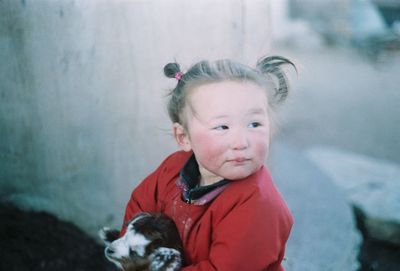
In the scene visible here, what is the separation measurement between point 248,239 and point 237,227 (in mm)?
50

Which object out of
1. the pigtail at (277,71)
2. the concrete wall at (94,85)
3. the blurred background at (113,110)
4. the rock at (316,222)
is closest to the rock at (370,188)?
the blurred background at (113,110)

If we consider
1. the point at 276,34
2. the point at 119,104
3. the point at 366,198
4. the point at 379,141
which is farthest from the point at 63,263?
the point at 276,34

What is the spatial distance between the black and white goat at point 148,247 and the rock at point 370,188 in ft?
5.10

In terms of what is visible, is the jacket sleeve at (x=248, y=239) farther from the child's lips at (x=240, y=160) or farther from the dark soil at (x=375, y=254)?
the dark soil at (x=375, y=254)

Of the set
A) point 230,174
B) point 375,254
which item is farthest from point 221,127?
point 375,254

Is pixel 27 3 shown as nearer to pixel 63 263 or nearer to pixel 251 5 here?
pixel 251 5

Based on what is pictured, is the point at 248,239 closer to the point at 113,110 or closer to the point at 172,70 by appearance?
the point at 172,70

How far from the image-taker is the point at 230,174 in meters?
1.54

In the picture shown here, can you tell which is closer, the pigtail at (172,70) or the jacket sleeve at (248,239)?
the jacket sleeve at (248,239)

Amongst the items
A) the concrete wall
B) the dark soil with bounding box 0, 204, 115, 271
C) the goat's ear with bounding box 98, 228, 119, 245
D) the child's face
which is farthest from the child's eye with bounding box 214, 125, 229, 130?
the dark soil with bounding box 0, 204, 115, 271

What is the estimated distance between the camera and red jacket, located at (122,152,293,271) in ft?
4.74

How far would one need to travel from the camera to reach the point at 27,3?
198 centimetres

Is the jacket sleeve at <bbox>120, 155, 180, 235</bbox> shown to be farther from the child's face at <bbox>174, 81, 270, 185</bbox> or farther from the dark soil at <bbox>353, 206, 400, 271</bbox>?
the dark soil at <bbox>353, 206, 400, 271</bbox>

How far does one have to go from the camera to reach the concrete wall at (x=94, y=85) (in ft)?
6.78
